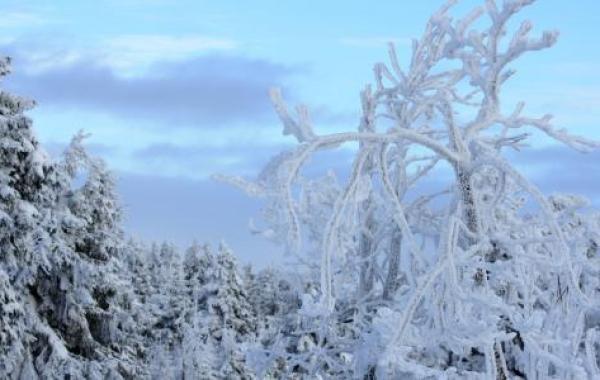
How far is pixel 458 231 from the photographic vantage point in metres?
6.32

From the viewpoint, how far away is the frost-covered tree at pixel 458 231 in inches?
220

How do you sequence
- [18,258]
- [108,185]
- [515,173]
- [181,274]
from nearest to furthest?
[515,173] → [18,258] → [108,185] → [181,274]

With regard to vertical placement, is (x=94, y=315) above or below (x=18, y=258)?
below

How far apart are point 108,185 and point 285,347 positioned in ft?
57.5

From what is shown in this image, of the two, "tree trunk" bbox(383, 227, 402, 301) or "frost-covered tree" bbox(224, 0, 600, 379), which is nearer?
"frost-covered tree" bbox(224, 0, 600, 379)

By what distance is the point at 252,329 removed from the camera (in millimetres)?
52406

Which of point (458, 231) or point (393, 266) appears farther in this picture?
point (393, 266)

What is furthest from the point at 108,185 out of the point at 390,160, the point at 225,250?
the point at 225,250

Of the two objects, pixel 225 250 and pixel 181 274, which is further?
pixel 181 274

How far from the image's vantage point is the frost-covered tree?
559cm

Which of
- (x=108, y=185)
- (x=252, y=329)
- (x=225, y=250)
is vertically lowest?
(x=252, y=329)

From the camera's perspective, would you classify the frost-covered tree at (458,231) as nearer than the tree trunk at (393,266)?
Yes

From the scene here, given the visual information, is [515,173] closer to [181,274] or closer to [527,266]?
[527,266]

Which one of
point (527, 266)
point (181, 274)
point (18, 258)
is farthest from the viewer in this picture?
point (181, 274)
